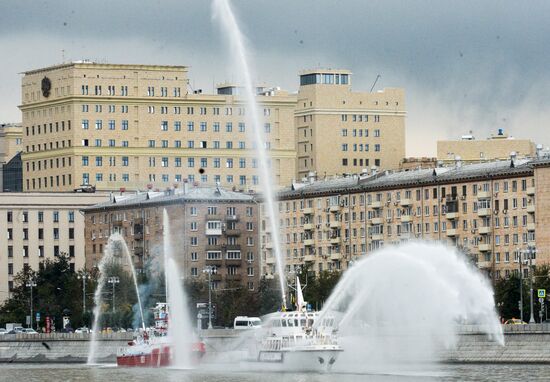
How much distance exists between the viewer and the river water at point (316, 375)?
541 feet

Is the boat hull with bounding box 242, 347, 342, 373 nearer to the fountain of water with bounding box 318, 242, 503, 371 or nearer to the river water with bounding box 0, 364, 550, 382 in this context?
the river water with bounding box 0, 364, 550, 382

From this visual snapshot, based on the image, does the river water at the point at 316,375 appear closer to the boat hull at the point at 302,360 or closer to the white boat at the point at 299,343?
the boat hull at the point at 302,360

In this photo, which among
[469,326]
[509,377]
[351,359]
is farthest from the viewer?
[469,326]

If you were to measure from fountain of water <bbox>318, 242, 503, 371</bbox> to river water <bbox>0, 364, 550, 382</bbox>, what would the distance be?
3.21 metres

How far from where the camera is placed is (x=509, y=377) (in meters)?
165

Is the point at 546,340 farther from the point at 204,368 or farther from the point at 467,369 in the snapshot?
the point at 204,368

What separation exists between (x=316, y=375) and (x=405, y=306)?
435 inches

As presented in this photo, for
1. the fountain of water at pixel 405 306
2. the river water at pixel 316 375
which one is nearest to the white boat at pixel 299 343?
the river water at pixel 316 375

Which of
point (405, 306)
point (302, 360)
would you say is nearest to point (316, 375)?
point (302, 360)

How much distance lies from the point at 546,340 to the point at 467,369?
8506 millimetres

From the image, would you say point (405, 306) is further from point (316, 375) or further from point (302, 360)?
point (316, 375)

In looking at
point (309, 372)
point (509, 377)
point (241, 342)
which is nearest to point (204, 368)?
point (241, 342)

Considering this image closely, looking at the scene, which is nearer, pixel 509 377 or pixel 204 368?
pixel 509 377

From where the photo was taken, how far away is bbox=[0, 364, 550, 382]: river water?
16488cm
